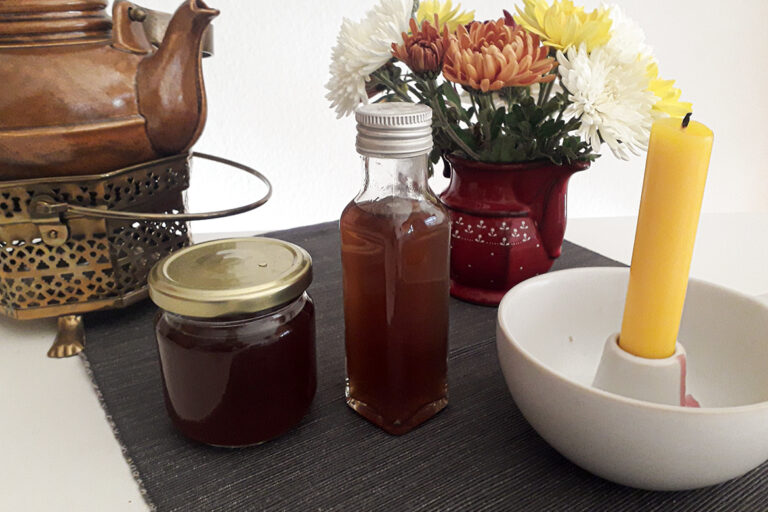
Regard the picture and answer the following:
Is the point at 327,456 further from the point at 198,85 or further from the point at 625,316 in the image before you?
the point at 198,85

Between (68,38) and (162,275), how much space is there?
26cm

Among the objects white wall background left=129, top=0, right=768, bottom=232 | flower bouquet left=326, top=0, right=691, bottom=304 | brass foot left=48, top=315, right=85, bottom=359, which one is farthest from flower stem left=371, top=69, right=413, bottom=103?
white wall background left=129, top=0, right=768, bottom=232

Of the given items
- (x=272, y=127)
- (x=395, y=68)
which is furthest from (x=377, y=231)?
(x=272, y=127)

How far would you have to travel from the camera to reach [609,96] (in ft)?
1.68

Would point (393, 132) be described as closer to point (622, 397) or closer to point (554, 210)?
point (622, 397)

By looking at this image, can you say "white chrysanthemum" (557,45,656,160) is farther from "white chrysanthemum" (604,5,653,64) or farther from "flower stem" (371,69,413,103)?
"flower stem" (371,69,413,103)

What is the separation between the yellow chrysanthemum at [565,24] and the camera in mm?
508

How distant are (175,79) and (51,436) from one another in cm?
31

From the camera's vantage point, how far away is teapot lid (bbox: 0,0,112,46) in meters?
0.51

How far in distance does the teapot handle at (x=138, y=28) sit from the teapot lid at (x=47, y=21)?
2 centimetres

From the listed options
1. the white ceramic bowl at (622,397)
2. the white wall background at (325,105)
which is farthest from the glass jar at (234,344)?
the white wall background at (325,105)

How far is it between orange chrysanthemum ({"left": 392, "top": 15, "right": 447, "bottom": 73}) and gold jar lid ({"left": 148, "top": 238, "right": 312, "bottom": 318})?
19 cm

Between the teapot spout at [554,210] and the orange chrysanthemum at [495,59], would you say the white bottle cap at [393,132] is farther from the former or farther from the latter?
the teapot spout at [554,210]

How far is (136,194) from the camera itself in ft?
1.86
